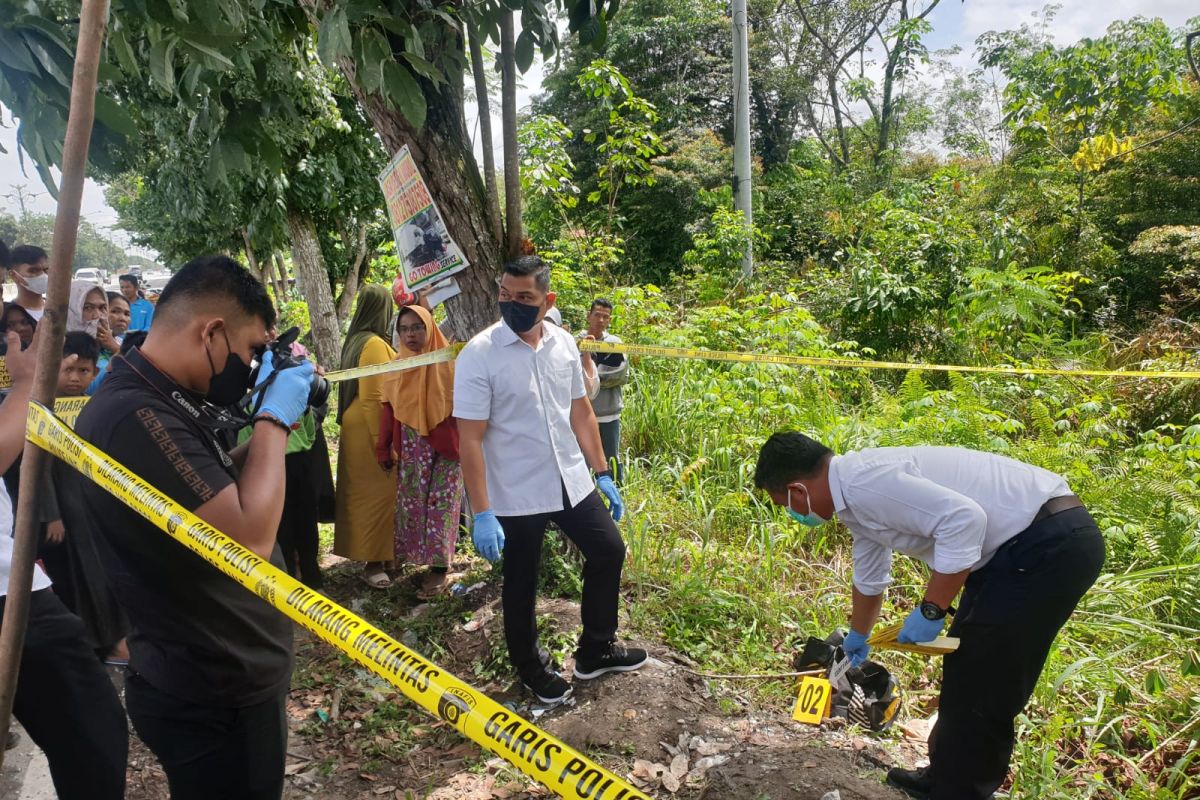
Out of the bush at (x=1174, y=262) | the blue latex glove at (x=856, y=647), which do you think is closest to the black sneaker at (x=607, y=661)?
the blue latex glove at (x=856, y=647)

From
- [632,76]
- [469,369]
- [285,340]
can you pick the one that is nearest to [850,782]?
[469,369]

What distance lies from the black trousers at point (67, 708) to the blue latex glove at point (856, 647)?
2176 mm

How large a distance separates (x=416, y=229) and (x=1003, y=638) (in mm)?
2846

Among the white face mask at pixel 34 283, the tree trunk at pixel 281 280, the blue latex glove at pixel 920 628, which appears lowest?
the blue latex glove at pixel 920 628

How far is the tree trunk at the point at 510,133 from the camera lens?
2.87 meters

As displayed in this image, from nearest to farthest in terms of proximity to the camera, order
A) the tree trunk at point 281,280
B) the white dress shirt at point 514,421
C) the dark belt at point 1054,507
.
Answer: the dark belt at point 1054,507
the white dress shirt at point 514,421
the tree trunk at point 281,280

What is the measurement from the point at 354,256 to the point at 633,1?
32.8 ft

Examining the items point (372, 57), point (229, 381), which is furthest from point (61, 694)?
point (372, 57)

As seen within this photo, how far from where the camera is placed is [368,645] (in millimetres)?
1198

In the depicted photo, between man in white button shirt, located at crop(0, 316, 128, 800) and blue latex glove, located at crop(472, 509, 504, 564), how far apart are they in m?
1.22

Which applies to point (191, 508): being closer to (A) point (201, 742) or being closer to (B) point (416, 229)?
(A) point (201, 742)

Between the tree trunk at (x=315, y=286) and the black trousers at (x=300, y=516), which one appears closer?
the black trousers at (x=300, y=516)

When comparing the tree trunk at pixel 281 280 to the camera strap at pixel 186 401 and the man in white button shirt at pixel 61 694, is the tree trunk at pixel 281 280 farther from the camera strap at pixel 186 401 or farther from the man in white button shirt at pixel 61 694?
the camera strap at pixel 186 401

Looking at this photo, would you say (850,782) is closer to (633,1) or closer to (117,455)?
(117,455)
